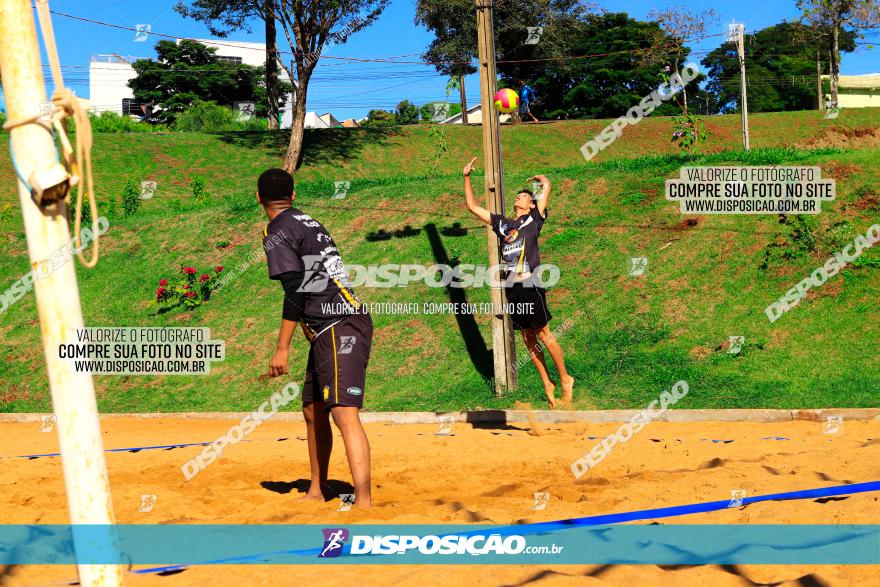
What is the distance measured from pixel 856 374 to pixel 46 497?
9706 mm

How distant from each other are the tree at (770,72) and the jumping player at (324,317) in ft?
205

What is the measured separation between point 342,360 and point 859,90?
67.0 metres

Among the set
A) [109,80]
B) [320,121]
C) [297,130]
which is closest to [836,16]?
[297,130]

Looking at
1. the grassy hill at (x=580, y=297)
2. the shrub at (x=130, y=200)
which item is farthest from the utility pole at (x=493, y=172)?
the shrub at (x=130, y=200)

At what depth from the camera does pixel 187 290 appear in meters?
16.1

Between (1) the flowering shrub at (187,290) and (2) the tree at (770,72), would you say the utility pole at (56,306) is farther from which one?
(2) the tree at (770,72)

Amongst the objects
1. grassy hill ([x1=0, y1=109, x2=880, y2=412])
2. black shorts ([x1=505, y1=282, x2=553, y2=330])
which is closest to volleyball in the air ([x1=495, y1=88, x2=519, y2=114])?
black shorts ([x1=505, y1=282, x2=553, y2=330])

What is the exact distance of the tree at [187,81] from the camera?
6112 centimetres

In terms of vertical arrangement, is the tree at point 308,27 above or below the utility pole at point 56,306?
above

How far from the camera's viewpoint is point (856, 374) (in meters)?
10.7

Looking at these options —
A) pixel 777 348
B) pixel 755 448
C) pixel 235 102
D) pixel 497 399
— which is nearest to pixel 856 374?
pixel 777 348

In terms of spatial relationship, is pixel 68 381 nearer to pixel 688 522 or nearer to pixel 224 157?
pixel 688 522

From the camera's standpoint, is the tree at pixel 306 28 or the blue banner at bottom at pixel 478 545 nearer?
the blue banner at bottom at pixel 478 545

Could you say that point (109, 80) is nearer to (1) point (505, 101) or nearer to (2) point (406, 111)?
(2) point (406, 111)
